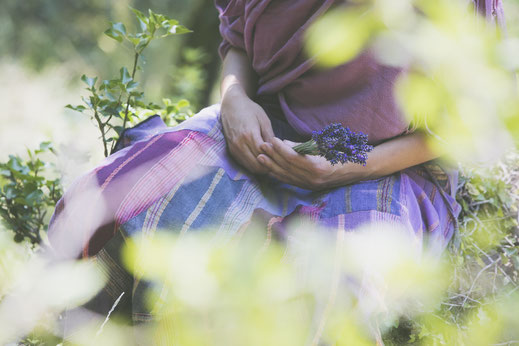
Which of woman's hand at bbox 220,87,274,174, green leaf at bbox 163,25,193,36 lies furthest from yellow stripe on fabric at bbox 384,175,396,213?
green leaf at bbox 163,25,193,36

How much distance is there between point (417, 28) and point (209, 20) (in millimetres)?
2685

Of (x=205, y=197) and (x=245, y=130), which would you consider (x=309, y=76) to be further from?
(x=205, y=197)

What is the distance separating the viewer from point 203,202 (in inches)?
31.9

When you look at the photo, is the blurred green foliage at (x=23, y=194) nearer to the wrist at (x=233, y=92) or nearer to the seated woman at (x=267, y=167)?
the seated woman at (x=267, y=167)

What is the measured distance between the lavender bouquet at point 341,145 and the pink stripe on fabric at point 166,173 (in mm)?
240

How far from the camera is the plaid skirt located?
2.45 feet

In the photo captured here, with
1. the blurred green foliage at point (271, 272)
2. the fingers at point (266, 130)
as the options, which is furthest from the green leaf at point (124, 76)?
the fingers at point (266, 130)

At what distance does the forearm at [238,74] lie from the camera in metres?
1.09

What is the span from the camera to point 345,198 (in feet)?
2.90

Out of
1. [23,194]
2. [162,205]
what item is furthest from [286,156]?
[23,194]

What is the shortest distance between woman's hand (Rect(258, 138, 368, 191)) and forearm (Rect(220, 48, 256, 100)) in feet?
0.74

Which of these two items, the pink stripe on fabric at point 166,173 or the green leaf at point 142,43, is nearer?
the pink stripe on fabric at point 166,173

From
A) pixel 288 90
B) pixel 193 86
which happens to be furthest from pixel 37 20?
pixel 288 90

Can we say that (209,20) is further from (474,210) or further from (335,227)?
(335,227)
